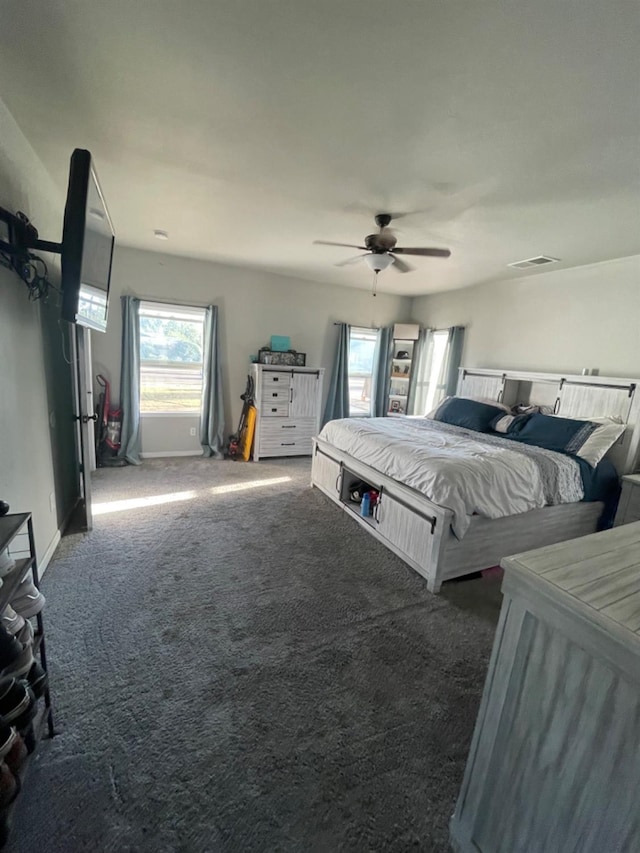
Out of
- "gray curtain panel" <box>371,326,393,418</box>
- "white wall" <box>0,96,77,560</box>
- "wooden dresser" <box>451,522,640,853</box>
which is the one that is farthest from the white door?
"wooden dresser" <box>451,522,640,853</box>

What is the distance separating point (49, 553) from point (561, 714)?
2822 mm

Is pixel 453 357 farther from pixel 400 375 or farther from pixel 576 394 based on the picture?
pixel 576 394

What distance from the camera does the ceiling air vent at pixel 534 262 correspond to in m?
3.48

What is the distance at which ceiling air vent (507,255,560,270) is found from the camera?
3.48 metres

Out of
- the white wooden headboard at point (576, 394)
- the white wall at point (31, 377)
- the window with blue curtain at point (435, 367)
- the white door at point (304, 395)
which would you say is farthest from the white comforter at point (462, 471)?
the white wall at point (31, 377)

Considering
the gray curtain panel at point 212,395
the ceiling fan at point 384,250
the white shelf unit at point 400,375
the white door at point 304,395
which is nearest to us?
the ceiling fan at point 384,250

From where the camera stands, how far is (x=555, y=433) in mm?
3160

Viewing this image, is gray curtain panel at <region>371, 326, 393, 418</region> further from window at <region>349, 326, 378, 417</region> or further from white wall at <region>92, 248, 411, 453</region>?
white wall at <region>92, 248, 411, 453</region>

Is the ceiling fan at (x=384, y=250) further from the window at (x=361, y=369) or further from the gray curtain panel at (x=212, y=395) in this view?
the window at (x=361, y=369)

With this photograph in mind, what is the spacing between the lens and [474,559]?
2521 millimetres

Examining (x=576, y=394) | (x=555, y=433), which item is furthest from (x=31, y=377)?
(x=576, y=394)

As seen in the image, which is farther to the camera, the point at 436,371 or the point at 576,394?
the point at 436,371

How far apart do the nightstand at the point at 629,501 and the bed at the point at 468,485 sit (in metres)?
0.13

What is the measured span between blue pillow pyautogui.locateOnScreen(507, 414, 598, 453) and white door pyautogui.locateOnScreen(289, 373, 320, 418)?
2576 mm
